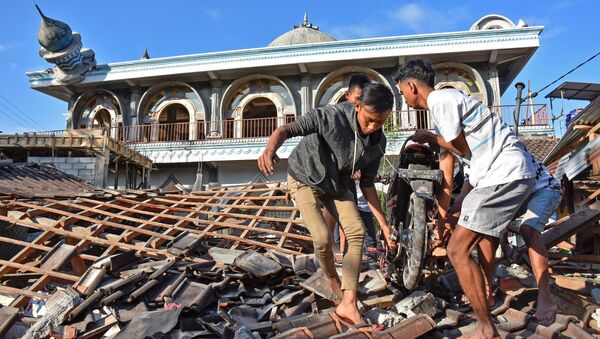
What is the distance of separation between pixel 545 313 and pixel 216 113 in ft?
48.4

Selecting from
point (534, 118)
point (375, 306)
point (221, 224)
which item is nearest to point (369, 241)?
point (221, 224)

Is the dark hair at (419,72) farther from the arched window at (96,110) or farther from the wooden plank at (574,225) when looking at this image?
the arched window at (96,110)

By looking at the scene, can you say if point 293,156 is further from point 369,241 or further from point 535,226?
point 369,241

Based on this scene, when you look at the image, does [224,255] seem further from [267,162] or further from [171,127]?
[171,127]

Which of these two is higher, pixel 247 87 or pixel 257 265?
pixel 247 87

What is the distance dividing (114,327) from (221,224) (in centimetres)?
234

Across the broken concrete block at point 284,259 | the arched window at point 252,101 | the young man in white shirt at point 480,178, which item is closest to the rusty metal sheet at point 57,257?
the broken concrete block at point 284,259

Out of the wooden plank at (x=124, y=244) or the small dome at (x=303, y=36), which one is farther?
the small dome at (x=303, y=36)

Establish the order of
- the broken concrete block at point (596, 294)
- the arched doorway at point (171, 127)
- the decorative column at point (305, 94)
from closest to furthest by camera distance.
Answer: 1. the broken concrete block at point (596, 294)
2. the decorative column at point (305, 94)
3. the arched doorway at point (171, 127)

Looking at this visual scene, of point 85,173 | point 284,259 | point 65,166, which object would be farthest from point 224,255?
point 65,166

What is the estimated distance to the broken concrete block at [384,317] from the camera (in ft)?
7.60

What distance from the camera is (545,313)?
91.0 inches

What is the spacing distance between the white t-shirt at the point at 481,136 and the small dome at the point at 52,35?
1772cm

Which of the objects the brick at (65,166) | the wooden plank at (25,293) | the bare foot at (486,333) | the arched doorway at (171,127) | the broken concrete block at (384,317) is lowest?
the wooden plank at (25,293)
